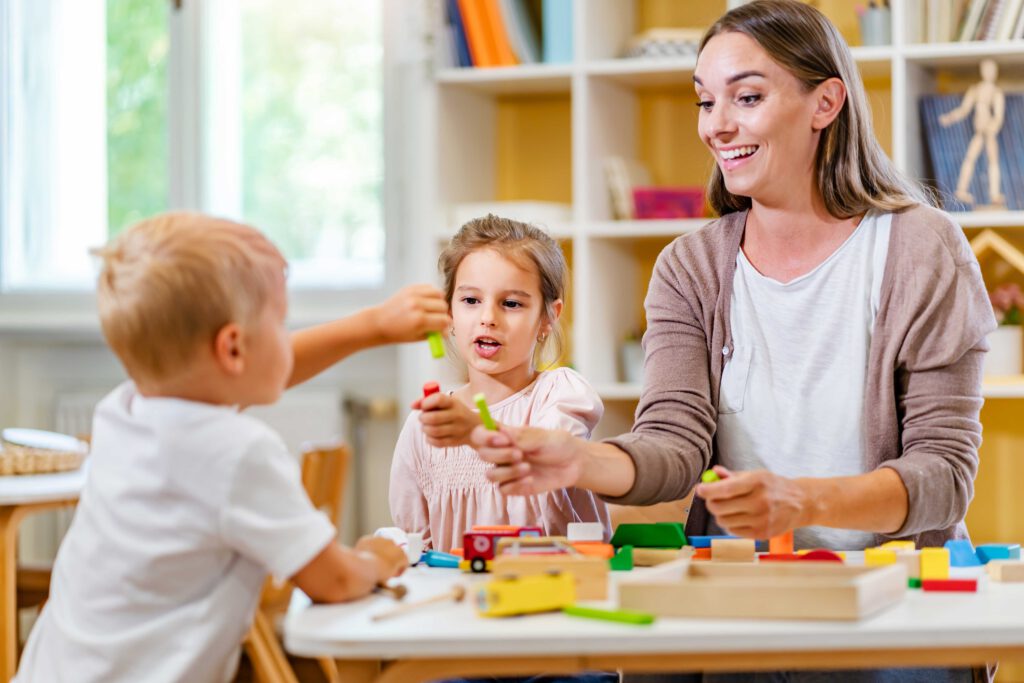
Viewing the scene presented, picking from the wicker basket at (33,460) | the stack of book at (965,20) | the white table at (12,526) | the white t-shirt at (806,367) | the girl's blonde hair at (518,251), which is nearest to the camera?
the white t-shirt at (806,367)

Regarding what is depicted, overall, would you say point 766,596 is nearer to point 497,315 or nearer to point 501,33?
point 497,315

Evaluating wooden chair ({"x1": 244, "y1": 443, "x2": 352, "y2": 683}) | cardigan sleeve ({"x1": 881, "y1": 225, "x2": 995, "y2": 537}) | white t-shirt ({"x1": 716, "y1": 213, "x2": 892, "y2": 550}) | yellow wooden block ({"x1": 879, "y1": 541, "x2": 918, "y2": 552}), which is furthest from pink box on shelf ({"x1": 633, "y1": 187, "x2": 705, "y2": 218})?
yellow wooden block ({"x1": 879, "y1": 541, "x2": 918, "y2": 552})

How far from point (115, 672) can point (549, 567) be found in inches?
16.0

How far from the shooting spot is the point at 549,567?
1197 millimetres

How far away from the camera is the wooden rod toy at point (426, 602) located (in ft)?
3.67

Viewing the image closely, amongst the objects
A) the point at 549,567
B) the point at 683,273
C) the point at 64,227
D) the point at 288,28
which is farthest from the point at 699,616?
the point at 64,227

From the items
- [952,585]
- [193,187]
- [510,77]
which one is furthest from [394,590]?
[193,187]

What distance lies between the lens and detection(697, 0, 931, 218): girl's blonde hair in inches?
69.0

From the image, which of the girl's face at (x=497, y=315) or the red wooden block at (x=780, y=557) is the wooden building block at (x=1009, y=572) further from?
the girl's face at (x=497, y=315)

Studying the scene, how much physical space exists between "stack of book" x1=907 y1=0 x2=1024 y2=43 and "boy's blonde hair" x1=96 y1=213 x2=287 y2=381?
2.22m

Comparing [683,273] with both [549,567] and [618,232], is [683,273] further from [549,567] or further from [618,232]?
[618,232]

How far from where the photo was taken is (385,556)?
50.6 inches

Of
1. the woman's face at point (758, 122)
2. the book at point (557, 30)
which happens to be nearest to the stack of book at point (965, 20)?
the book at point (557, 30)

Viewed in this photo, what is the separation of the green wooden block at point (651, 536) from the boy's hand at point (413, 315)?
317mm
